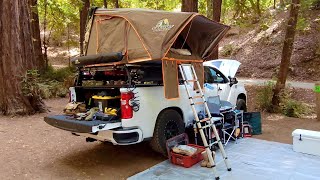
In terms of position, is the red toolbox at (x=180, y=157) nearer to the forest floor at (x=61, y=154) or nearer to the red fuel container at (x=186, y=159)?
the red fuel container at (x=186, y=159)

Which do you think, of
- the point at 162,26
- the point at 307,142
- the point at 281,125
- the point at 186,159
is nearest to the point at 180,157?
the point at 186,159

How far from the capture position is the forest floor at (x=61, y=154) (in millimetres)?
5023

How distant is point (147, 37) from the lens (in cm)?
525

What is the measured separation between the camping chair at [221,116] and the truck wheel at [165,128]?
0.80 m

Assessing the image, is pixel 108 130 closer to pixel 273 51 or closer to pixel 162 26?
pixel 162 26

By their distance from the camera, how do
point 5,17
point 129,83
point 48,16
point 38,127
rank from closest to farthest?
point 129,83, point 38,127, point 5,17, point 48,16

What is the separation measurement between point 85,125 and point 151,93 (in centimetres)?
126

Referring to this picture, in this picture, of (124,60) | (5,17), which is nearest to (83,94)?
(124,60)

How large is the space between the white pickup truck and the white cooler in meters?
2.12

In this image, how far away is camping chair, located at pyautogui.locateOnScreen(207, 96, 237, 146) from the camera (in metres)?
6.34

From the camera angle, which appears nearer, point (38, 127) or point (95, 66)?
point (95, 66)

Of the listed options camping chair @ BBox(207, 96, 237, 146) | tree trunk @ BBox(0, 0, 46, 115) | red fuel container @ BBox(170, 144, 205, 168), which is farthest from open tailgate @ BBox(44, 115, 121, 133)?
tree trunk @ BBox(0, 0, 46, 115)

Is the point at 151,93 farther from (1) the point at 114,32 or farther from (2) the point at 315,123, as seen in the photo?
(2) the point at 315,123

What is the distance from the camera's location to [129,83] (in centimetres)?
501
